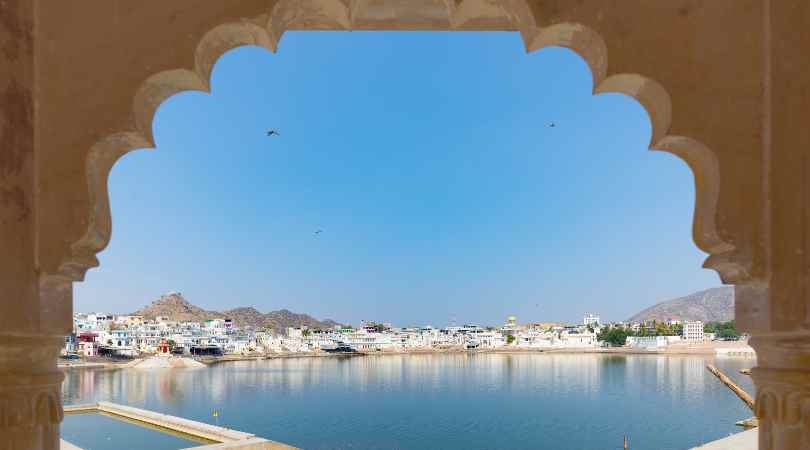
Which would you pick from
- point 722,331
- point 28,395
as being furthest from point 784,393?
point 722,331

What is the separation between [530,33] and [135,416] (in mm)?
23296

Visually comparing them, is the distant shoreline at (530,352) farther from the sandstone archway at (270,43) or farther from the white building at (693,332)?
the sandstone archway at (270,43)

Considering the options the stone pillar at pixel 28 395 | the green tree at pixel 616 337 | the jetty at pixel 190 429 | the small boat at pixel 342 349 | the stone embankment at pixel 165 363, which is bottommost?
the small boat at pixel 342 349

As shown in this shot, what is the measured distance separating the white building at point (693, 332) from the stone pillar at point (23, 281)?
298 ft

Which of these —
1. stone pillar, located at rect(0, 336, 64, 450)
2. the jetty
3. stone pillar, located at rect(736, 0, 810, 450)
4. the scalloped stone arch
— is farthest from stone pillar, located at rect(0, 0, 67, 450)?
the jetty

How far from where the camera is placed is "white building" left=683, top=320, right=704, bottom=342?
8200 cm

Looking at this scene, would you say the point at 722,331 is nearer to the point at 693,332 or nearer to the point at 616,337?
the point at 693,332

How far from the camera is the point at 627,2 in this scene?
150 centimetres

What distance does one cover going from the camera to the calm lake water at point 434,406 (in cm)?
2502

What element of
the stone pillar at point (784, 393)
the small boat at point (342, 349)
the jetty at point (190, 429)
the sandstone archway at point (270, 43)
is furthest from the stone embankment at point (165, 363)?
the stone pillar at point (784, 393)

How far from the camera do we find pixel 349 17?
1615 mm

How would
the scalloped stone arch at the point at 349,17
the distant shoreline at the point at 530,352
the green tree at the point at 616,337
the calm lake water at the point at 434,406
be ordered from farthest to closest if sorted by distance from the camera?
the green tree at the point at 616,337 → the distant shoreline at the point at 530,352 → the calm lake water at the point at 434,406 → the scalloped stone arch at the point at 349,17

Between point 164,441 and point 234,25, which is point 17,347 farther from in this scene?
point 164,441

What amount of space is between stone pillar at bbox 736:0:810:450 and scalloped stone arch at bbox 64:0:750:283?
0.09 meters
